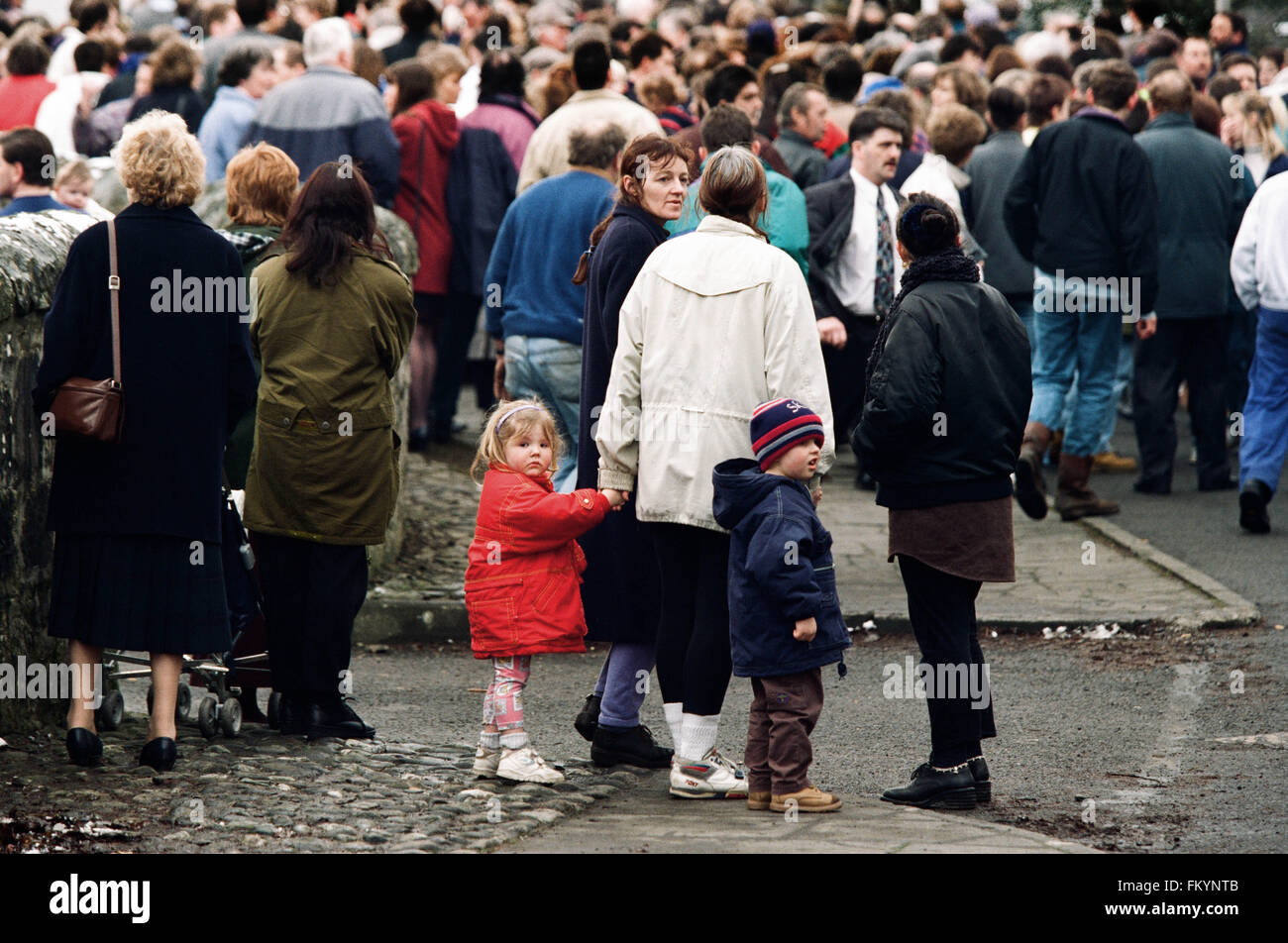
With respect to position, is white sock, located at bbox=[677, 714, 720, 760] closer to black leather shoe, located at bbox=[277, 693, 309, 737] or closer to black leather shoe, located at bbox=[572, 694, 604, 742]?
black leather shoe, located at bbox=[572, 694, 604, 742]

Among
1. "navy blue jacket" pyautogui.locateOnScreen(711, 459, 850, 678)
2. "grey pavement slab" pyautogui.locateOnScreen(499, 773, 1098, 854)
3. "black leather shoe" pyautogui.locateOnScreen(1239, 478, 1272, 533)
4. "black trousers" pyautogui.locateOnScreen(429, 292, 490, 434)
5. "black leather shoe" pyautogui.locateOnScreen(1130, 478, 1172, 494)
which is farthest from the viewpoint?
"black trousers" pyautogui.locateOnScreen(429, 292, 490, 434)

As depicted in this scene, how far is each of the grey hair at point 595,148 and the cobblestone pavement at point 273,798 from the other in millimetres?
2898

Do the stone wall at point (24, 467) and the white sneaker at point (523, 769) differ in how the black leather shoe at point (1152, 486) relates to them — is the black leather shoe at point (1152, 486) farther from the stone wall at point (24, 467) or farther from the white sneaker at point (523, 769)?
the stone wall at point (24, 467)

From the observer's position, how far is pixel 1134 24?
70.7 feet

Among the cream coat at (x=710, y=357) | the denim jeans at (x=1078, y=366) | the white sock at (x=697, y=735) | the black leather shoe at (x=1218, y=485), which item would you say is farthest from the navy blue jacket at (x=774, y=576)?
the black leather shoe at (x=1218, y=485)

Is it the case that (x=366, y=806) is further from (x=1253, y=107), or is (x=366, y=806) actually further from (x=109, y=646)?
(x=1253, y=107)

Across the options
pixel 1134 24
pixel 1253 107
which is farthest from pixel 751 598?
pixel 1134 24

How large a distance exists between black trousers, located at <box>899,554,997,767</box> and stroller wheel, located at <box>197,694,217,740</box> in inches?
95.1

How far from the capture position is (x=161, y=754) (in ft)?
20.5

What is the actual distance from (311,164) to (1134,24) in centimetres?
1307

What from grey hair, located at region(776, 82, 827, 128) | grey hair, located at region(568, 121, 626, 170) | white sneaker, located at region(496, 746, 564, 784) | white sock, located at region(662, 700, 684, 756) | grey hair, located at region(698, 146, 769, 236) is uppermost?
grey hair, located at region(776, 82, 827, 128)

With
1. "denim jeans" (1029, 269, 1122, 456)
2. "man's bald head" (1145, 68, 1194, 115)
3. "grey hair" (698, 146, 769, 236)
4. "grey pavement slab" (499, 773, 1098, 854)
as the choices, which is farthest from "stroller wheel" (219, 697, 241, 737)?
"man's bald head" (1145, 68, 1194, 115)

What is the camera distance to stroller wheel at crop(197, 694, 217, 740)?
6.79 m

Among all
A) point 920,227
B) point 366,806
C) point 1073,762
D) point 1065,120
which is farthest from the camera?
point 1065,120
